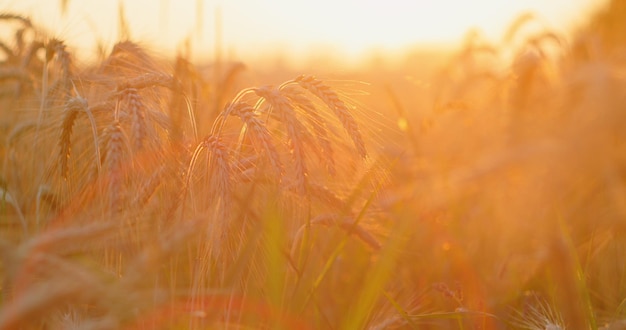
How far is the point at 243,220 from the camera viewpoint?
182cm

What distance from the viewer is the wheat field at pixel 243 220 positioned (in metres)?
1.42

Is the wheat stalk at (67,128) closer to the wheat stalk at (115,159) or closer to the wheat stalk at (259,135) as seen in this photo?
the wheat stalk at (115,159)

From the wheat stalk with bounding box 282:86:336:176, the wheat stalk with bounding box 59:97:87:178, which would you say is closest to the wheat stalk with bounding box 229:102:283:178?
the wheat stalk with bounding box 282:86:336:176

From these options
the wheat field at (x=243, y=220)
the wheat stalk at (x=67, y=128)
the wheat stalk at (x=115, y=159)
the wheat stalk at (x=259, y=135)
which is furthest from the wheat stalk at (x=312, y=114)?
the wheat stalk at (x=67, y=128)

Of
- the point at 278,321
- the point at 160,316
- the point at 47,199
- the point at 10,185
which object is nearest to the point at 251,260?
the point at 278,321

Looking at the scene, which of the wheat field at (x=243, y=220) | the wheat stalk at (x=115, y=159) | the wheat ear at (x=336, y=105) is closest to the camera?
the wheat stalk at (x=115, y=159)

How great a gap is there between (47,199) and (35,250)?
1314 millimetres

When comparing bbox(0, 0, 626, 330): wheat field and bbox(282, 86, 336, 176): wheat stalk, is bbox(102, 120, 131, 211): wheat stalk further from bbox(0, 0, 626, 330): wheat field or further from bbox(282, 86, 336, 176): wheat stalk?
bbox(282, 86, 336, 176): wheat stalk

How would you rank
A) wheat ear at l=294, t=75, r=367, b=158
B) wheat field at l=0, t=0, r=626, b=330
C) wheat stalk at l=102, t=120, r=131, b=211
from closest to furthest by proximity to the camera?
wheat stalk at l=102, t=120, r=131, b=211
wheat field at l=0, t=0, r=626, b=330
wheat ear at l=294, t=75, r=367, b=158

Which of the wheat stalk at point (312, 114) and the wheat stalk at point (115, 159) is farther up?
the wheat stalk at point (312, 114)

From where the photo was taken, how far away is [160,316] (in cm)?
162

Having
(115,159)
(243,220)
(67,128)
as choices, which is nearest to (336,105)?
(243,220)

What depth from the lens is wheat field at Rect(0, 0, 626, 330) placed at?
1.42m

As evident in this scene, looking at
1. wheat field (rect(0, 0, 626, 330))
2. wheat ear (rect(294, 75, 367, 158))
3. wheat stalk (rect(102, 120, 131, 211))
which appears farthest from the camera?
wheat ear (rect(294, 75, 367, 158))
